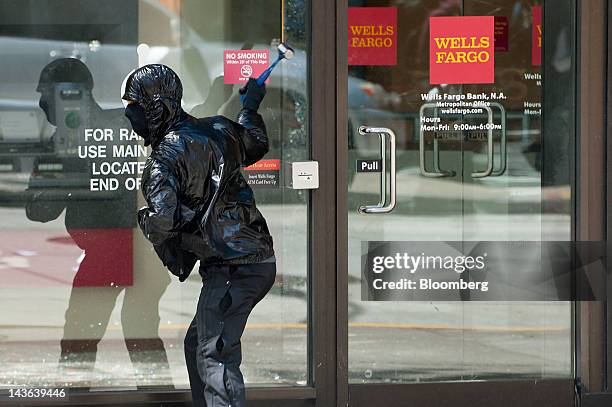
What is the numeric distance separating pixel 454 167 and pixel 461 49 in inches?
25.1

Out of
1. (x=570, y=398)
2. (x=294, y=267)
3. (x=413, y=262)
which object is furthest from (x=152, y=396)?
(x=570, y=398)

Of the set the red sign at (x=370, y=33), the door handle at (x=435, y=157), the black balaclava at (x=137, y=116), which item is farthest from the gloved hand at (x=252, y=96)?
the door handle at (x=435, y=157)

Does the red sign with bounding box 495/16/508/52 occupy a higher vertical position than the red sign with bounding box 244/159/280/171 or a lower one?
higher

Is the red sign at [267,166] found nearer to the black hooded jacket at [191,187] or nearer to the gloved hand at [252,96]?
the gloved hand at [252,96]

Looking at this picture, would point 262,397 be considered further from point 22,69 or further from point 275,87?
point 22,69

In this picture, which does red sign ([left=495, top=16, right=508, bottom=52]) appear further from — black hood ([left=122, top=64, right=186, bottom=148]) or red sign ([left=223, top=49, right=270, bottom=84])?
black hood ([left=122, top=64, right=186, bottom=148])

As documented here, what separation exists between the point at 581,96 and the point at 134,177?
95.8 inches

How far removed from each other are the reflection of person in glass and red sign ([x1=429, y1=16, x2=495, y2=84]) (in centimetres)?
169

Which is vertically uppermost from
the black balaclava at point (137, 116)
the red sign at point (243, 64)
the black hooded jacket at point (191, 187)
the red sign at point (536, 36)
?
the red sign at point (536, 36)

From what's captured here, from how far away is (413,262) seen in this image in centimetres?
616

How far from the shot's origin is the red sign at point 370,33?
6047mm

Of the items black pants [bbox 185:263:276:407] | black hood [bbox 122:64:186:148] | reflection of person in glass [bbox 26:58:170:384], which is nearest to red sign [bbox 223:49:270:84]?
reflection of person in glass [bbox 26:58:170:384]

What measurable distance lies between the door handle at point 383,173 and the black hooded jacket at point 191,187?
1.22 meters

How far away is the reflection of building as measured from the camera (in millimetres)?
5984
